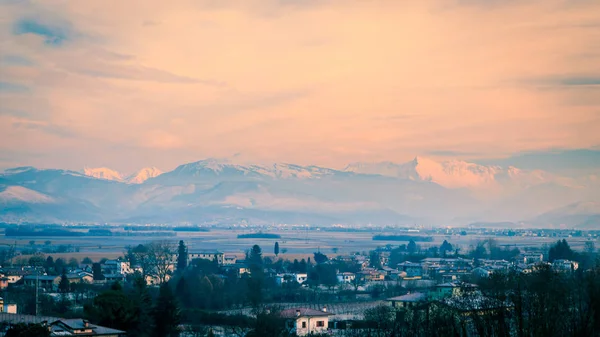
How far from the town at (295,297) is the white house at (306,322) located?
36 mm

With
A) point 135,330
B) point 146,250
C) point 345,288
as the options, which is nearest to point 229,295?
point 345,288

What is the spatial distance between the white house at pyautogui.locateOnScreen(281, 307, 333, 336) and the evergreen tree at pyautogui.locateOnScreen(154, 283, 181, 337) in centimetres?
367

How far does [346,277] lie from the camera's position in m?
58.3

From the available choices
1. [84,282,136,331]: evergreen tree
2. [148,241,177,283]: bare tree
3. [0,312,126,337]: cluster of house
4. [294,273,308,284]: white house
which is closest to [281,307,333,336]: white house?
[84,282,136,331]: evergreen tree

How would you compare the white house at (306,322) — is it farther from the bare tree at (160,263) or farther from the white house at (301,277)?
the white house at (301,277)

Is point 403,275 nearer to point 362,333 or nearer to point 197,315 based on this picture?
point 197,315

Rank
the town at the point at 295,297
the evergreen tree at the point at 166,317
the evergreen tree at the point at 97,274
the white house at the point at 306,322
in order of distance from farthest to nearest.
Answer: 1. the evergreen tree at the point at 97,274
2. the white house at the point at 306,322
3. the evergreen tree at the point at 166,317
4. the town at the point at 295,297

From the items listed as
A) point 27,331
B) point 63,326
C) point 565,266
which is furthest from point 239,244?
point 27,331

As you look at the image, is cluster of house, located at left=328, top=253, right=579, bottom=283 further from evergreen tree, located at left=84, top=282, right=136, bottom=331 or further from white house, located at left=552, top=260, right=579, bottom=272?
evergreen tree, located at left=84, top=282, right=136, bottom=331

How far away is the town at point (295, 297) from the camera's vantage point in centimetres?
2214

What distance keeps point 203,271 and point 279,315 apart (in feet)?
81.8

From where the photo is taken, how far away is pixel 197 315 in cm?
3759

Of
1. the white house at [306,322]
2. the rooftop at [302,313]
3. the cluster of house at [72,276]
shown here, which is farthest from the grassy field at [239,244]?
the white house at [306,322]

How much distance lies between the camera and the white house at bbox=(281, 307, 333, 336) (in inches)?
1237
